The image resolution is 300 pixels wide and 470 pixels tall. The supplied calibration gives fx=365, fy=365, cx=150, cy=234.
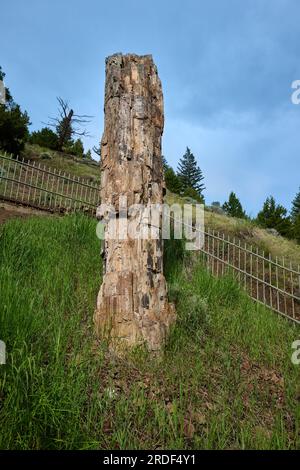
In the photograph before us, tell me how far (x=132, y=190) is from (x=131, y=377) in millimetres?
2274

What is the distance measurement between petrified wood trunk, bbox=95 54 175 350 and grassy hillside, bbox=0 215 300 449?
0.29m

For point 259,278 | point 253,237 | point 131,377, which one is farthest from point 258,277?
point 131,377

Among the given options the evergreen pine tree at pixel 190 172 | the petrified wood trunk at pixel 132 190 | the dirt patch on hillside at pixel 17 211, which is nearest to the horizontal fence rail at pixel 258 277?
the petrified wood trunk at pixel 132 190

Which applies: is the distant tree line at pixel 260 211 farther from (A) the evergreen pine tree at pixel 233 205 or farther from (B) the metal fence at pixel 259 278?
(B) the metal fence at pixel 259 278

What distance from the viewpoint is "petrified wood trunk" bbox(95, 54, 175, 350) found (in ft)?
13.5

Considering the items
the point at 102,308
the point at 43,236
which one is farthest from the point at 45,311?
the point at 43,236

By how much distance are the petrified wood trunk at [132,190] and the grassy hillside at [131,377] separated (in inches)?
11.5

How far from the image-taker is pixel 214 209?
77.2ft

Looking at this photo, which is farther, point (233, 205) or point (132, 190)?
point (233, 205)

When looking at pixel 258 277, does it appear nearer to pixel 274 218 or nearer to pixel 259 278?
pixel 259 278

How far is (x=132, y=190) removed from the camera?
4.70 metres

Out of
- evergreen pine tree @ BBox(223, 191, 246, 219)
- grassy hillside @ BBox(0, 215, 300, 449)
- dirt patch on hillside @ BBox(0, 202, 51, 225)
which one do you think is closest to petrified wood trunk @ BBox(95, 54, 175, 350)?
grassy hillside @ BBox(0, 215, 300, 449)

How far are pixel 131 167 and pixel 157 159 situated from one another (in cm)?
52

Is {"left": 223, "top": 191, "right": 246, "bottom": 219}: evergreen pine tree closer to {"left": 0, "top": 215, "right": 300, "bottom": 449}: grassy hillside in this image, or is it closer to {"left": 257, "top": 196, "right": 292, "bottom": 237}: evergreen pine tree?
{"left": 257, "top": 196, "right": 292, "bottom": 237}: evergreen pine tree
